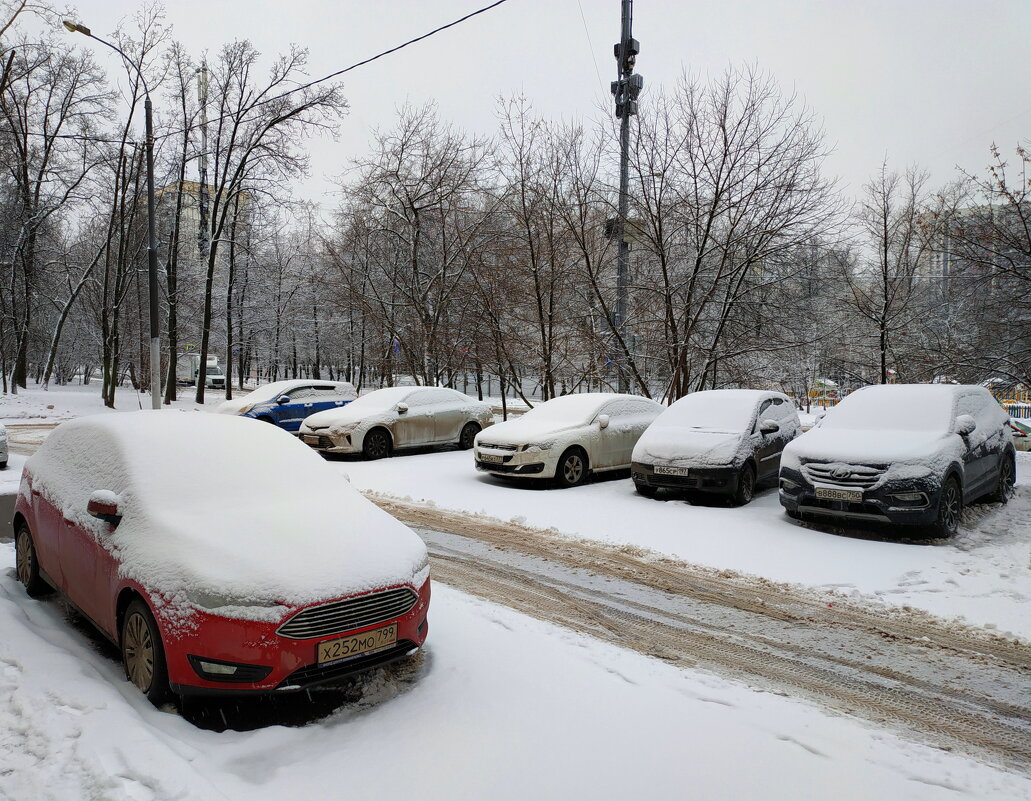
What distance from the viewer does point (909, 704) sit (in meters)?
3.98

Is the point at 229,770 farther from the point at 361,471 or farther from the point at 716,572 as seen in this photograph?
the point at 361,471

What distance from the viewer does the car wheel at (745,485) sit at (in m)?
9.37

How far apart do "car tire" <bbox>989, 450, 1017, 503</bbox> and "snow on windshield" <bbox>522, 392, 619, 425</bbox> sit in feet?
18.6

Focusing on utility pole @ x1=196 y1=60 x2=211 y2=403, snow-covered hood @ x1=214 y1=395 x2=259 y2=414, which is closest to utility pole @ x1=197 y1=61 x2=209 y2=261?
utility pole @ x1=196 y1=60 x2=211 y2=403

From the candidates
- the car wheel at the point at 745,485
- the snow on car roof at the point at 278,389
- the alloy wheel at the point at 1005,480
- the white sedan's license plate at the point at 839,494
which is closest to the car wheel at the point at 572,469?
the car wheel at the point at 745,485

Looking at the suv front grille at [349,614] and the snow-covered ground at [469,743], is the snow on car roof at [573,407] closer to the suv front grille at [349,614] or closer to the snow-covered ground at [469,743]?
the snow-covered ground at [469,743]

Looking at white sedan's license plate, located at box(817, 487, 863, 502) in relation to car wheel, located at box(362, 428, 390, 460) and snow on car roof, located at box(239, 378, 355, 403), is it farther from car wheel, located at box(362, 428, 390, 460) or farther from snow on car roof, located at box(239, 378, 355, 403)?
snow on car roof, located at box(239, 378, 355, 403)

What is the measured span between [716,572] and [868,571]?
55.8 inches

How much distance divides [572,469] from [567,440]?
0.52 meters

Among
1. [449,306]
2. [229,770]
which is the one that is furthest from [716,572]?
[449,306]

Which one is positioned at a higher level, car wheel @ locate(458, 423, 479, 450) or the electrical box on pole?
the electrical box on pole

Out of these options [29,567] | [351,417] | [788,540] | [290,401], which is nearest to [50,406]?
[290,401]

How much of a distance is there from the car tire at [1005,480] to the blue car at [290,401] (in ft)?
45.6

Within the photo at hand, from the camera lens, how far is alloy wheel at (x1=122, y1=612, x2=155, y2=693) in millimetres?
3617
